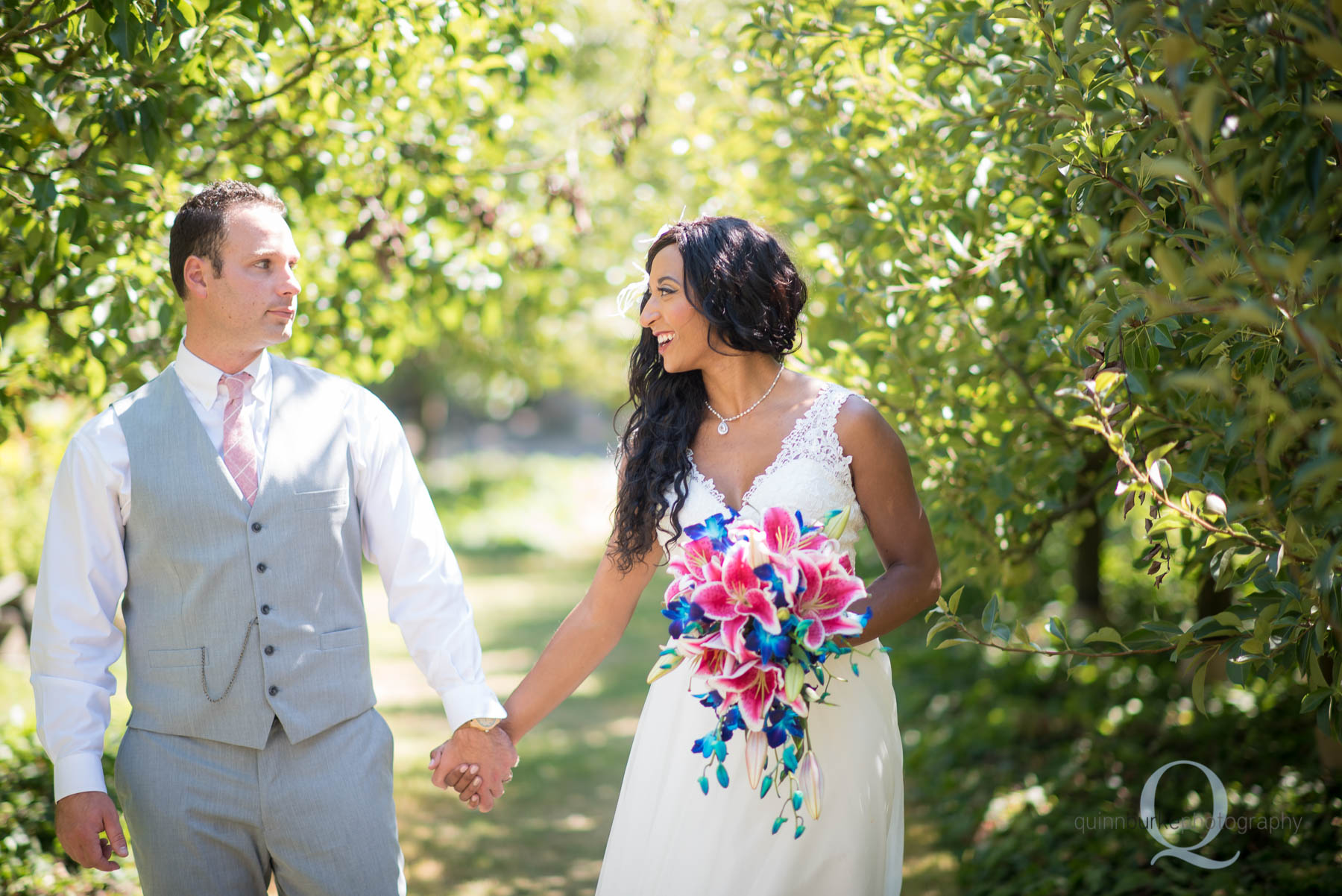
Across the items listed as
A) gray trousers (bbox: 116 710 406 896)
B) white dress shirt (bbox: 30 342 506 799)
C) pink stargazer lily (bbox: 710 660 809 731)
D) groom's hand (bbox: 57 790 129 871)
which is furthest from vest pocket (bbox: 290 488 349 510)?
pink stargazer lily (bbox: 710 660 809 731)

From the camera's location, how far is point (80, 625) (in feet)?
8.33

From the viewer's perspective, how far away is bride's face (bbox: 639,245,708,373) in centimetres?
287

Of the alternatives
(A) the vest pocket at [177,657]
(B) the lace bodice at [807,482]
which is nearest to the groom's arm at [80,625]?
(A) the vest pocket at [177,657]

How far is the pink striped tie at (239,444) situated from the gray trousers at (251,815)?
581 millimetres

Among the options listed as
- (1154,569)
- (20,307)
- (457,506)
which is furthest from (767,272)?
(457,506)

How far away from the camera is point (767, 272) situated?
2.94 m

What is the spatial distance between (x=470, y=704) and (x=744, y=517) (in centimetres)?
91

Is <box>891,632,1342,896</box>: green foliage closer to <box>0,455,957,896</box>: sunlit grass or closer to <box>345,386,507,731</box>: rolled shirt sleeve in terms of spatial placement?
<box>0,455,957,896</box>: sunlit grass

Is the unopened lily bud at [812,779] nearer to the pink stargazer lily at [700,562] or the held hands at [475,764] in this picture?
the pink stargazer lily at [700,562]

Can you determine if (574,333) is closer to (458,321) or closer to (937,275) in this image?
(458,321)

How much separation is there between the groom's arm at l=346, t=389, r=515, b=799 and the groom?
4.7 inches

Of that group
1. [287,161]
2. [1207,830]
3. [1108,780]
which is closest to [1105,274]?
[1207,830]

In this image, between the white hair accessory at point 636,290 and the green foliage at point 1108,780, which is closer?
the white hair accessory at point 636,290

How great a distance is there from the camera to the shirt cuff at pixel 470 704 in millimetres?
2812
